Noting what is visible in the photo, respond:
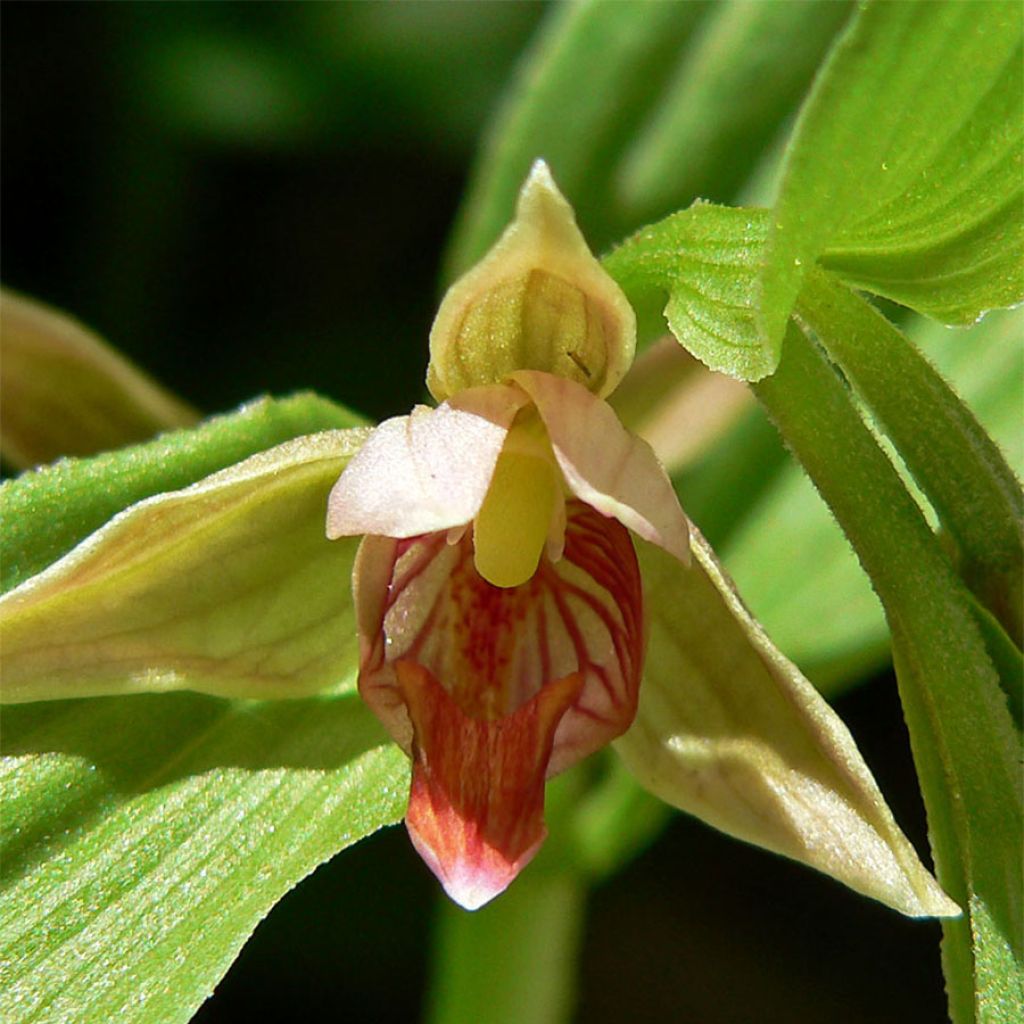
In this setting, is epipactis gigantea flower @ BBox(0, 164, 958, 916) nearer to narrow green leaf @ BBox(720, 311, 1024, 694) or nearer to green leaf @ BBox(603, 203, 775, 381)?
green leaf @ BBox(603, 203, 775, 381)

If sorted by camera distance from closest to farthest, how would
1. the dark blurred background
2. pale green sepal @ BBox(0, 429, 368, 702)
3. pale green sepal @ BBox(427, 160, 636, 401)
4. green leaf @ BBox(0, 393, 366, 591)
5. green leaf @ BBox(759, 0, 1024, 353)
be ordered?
green leaf @ BBox(759, 0, 1024, 353), pale green sepal @ BBox(427, 160, 636, 401), pale green sepal @ BBox(0, 429, 368, 702), green leaf @ BBox(0, 393, 366, 591), the dark blurred background

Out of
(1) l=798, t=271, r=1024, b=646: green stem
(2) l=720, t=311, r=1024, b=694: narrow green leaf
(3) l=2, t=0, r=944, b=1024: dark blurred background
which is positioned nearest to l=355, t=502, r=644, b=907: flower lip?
(1) l=798, t=271, r=1024, b=646: green stem

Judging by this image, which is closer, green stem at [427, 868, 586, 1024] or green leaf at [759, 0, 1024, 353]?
green leaf at [759, 0, 1024, 353]

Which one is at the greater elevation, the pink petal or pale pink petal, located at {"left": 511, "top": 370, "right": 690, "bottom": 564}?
pale pink petal, located at {"left": 511, "top": 370, "right": 690, "bottom": 564}

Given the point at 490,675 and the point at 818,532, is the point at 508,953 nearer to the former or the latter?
the point at 818,532

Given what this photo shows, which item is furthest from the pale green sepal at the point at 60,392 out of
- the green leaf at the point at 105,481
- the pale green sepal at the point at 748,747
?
the pale green sepal at the point at 748,747

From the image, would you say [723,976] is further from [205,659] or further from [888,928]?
[205,659]
